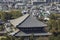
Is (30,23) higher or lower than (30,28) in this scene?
higher

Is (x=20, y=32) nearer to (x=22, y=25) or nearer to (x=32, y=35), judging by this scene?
(x=22, y=25)

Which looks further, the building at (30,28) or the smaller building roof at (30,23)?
the smaller building roof at (30,23)

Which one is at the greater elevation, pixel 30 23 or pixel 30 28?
pixel 30 23

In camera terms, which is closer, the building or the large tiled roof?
the building

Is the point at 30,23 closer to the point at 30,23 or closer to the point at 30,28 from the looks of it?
the point at 30,23

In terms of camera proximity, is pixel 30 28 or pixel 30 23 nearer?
pixel 30 28

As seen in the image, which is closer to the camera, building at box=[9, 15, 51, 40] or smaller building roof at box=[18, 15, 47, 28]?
building at box=[9, 15, 51, 40]

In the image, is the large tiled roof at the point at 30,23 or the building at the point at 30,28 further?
the large tiled roof at the point at 30,23

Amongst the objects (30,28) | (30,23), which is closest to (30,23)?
(30,23)

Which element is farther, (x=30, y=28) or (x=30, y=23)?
(x=30, y=23)

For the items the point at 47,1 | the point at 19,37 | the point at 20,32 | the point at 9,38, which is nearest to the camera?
the point at 9,38

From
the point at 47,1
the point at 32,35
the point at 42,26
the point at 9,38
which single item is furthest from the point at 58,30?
the point at 47,1
